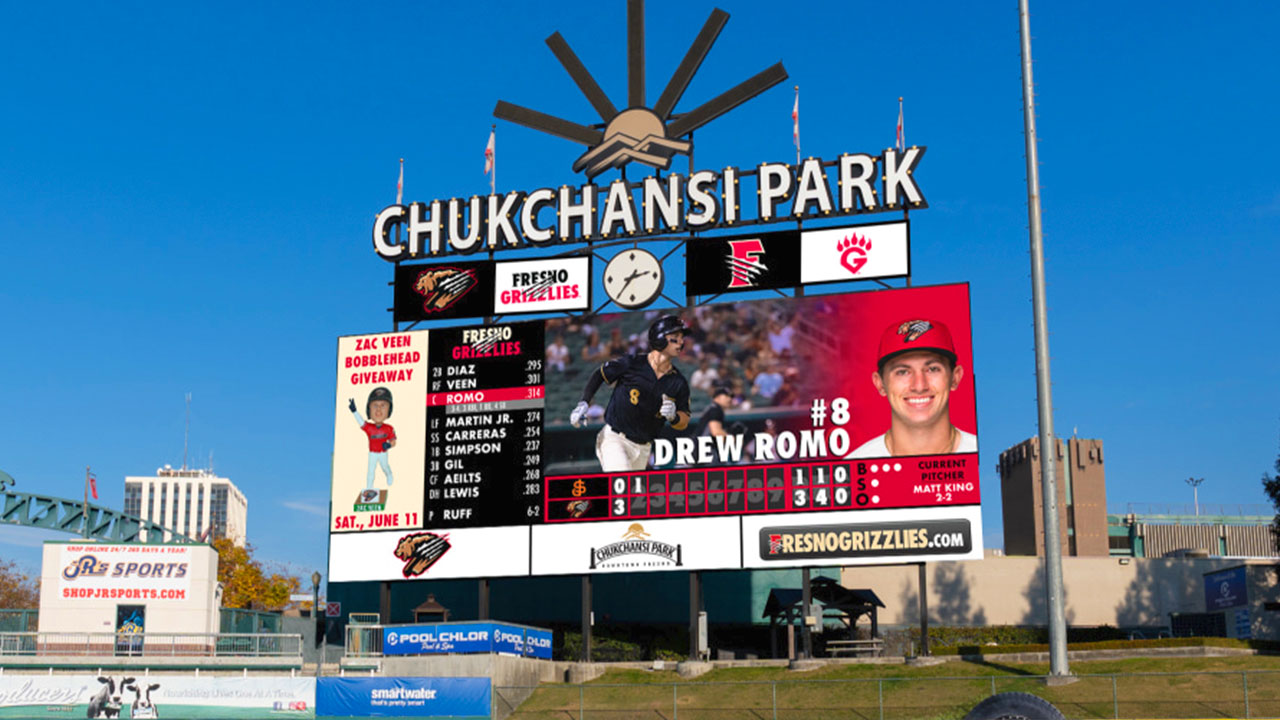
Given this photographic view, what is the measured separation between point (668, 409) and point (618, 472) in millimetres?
2735

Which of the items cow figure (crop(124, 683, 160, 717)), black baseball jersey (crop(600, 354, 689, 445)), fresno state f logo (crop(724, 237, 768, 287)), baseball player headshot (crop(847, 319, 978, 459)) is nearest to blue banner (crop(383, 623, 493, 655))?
cow figure (crop(124, 683, 160, 717))

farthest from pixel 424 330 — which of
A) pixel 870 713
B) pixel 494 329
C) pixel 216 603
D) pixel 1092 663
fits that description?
pixel 1092 663

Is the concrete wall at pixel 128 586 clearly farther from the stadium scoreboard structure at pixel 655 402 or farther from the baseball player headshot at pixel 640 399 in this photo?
the baseball player headshot at pixel 640 399

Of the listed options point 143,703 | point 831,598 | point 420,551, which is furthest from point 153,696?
point 831,598

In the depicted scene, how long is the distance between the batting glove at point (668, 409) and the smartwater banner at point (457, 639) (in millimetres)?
8433

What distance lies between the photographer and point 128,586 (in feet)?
151

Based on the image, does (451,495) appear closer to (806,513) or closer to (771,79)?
(806,513)

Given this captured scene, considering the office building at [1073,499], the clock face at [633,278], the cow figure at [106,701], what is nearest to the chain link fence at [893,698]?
the cow figure at [106,701]

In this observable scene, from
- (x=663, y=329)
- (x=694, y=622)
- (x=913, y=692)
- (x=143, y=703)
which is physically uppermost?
(x=663, y=329)

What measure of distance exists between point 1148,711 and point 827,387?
14.1 meters

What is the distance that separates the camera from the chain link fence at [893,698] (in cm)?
3266

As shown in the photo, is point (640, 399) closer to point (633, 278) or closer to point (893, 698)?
point (633, 278)

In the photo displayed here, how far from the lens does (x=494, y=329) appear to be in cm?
4531

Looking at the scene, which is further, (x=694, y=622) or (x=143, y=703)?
(x=694, y=622)
